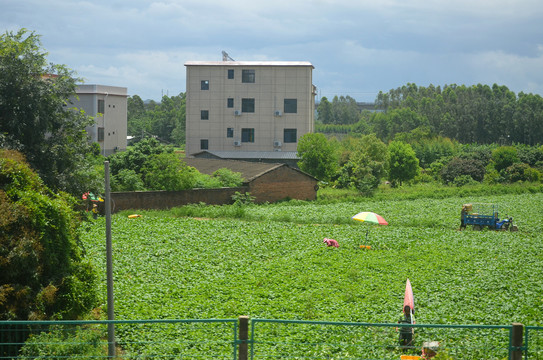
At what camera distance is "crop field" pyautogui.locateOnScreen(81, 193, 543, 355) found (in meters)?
14.2

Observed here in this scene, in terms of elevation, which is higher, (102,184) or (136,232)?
(102,184)

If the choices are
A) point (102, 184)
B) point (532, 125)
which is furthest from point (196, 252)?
point (532, 125)

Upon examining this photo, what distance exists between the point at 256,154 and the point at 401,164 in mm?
13250

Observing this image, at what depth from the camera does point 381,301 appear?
15125mm

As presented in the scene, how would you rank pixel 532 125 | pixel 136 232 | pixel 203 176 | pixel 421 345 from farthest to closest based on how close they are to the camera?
pixel 532 125
pixel 203 176
pixel 136 232
pixel 421 345

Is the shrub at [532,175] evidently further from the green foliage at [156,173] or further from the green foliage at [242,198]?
the green foliage at [156,173]

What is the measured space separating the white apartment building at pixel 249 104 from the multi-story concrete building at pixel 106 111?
25.4ft

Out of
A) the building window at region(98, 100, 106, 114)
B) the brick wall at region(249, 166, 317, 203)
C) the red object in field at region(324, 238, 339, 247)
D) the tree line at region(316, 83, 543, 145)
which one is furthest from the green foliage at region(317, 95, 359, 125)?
the red object in field at region(324, 238, 339, 247)

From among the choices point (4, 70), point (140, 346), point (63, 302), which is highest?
point (4, 70)

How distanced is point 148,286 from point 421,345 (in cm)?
812

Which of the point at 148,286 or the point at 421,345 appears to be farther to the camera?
the point at 148,286

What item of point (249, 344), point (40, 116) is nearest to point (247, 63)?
point (40, 116)

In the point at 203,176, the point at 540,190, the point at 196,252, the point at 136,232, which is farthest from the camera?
the point at 540,190

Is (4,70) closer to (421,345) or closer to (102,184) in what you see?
(102,184)
